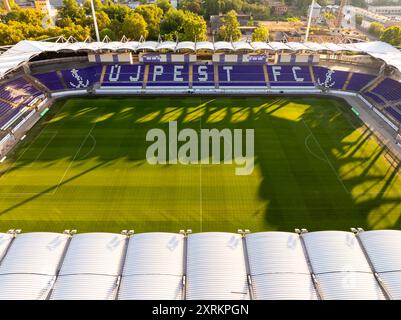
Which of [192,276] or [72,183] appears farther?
[72,183]

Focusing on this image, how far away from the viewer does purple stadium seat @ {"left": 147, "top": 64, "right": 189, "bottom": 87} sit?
48406mm

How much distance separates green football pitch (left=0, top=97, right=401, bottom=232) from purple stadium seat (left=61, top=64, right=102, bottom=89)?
8884mm

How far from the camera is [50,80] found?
47312 mm

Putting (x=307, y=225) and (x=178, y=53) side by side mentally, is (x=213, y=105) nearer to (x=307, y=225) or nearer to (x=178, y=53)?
(x=178, y=53)

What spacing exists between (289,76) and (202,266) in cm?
4287

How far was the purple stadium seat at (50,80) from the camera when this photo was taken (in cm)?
4649

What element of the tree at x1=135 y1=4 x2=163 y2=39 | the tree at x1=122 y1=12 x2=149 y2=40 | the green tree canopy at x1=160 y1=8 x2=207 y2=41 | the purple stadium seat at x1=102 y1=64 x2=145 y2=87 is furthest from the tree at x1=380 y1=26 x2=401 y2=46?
the purple stadium seat at x1=102 y1=64 x2=145 y2=87

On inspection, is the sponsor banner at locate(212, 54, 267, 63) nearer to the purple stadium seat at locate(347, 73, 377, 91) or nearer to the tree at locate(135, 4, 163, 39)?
the purple stadium seat at locate(347, 73, 377, 91)

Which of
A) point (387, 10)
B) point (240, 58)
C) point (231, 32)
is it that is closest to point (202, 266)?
point (240, 58)

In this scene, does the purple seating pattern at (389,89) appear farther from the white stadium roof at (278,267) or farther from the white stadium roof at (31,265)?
the white stadium roof at (31,265)

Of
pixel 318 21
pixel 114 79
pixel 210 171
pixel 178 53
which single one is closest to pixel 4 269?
pixel 210 171

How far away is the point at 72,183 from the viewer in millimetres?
27734

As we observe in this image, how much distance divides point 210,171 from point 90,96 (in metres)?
27.3

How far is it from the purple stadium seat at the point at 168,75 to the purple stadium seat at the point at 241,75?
636 cm
